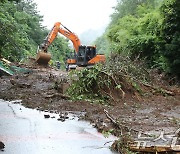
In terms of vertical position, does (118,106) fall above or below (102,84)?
below

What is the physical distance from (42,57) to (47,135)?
57.2 feet

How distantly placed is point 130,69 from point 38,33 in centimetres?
4717

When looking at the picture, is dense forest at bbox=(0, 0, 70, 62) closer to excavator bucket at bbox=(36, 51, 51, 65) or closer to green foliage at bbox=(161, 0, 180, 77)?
excavator bucket at bbox=(36, 51, 51, 65)

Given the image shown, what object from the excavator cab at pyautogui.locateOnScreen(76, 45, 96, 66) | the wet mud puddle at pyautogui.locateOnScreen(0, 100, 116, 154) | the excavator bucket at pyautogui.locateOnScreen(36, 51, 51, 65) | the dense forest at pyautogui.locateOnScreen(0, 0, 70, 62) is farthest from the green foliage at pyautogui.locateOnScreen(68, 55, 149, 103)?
the dense forest at pyautogui.locateOnScreen(0, 0, 70, 62)

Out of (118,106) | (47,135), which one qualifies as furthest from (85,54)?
(47,135)

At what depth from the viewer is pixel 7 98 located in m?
12.0

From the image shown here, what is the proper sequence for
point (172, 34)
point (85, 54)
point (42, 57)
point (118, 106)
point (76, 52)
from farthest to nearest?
point (76, 52) → point (85, 54) → point (42, 57) → point (172, 34) → point (118, 106)

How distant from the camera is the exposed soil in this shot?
8422mm

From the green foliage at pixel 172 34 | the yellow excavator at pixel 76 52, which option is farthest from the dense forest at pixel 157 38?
the yellow excavator at pixel 76 52

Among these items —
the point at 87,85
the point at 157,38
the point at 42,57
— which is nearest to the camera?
the point at 87,85

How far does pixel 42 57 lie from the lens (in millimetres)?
24234

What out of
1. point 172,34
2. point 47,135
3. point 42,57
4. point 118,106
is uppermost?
point 172,34

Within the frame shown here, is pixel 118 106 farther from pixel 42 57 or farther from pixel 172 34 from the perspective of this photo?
pixel 42 57

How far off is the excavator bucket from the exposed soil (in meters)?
8.55
